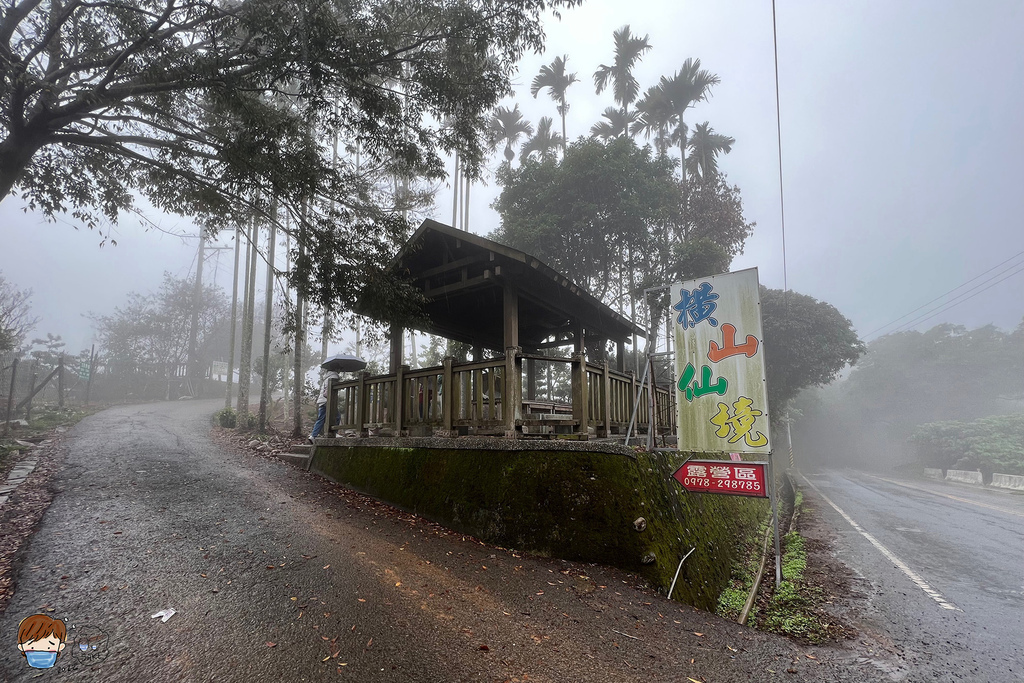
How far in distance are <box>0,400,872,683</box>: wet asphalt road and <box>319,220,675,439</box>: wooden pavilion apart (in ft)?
5.48

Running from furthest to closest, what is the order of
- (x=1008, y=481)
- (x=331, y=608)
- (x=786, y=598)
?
(x=1008, y=481) → (x=786, y=598) → (x=331, y=608)

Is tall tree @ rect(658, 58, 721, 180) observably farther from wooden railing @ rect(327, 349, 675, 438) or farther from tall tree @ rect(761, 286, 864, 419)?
wooden railing @ rect(327, 349, 675, 438)

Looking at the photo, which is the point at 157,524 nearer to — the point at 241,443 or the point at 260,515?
the point at 260,515

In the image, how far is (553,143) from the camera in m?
28.3

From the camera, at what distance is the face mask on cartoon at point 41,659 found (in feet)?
9.39

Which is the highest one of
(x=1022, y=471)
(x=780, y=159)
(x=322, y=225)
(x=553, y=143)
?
(x=553, y=143)

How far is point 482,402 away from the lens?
655 centimetres

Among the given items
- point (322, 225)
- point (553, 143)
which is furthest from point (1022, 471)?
point (322, 225)

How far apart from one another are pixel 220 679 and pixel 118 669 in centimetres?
68

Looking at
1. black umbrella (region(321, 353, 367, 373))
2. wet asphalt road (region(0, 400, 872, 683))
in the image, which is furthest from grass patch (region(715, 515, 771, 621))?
black umbrella (region(321, 353, 367, 373))

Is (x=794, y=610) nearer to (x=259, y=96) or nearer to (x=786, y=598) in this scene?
(x=786, y=598)

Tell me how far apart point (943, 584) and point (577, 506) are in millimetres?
6058

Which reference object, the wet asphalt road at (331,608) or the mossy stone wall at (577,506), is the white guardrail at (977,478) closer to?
the mossy stone wall at (577,506)

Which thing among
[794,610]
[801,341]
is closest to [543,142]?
[801,341]
